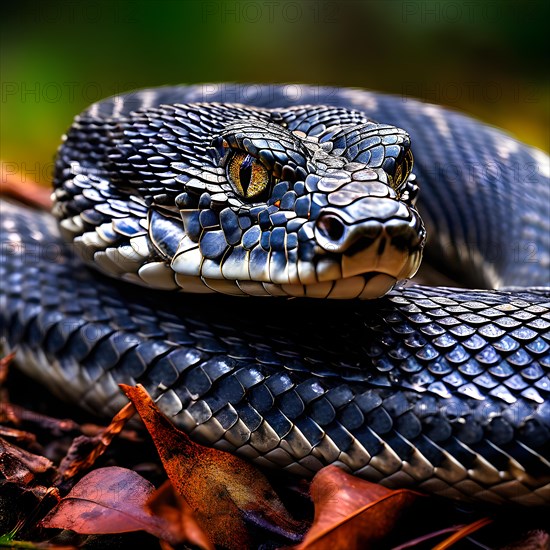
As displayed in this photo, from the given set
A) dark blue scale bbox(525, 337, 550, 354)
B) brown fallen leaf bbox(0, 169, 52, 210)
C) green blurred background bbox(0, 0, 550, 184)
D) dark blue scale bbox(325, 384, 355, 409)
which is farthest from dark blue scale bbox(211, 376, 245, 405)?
green blurred background bbox(0, 0, 550, 184)

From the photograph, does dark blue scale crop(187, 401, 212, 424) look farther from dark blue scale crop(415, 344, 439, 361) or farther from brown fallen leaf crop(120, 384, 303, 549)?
dark blue scale crop(415, 344, 439, 361)

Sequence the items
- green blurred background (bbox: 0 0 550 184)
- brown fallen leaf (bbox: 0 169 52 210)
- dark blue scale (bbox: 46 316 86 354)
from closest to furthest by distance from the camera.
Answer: dark blue scale (bbox: 46 316 86 354) → brown fallen leaf (bbox: 0 169 52 210) → green blurred background (bbox: 0 0 550 184)

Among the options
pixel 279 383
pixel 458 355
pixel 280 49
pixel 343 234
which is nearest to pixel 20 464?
pixel 279 383

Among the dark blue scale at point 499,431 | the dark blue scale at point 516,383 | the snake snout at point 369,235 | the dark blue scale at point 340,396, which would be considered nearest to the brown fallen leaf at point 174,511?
the dark blue scale at point 340,396

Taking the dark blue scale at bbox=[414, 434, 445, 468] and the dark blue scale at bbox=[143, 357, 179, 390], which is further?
the dark blue scale at bbox=[143, 357, 179, 390]

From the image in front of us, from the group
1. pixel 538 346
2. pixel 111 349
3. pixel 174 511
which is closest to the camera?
pixel 174 511

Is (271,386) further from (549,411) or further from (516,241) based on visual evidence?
(516,241)

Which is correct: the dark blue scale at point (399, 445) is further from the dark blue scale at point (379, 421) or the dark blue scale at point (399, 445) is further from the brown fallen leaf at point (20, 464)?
the brown fallen leaf at point (20, 464)

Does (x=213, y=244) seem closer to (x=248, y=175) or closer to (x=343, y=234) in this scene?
(x=248, y=175)
